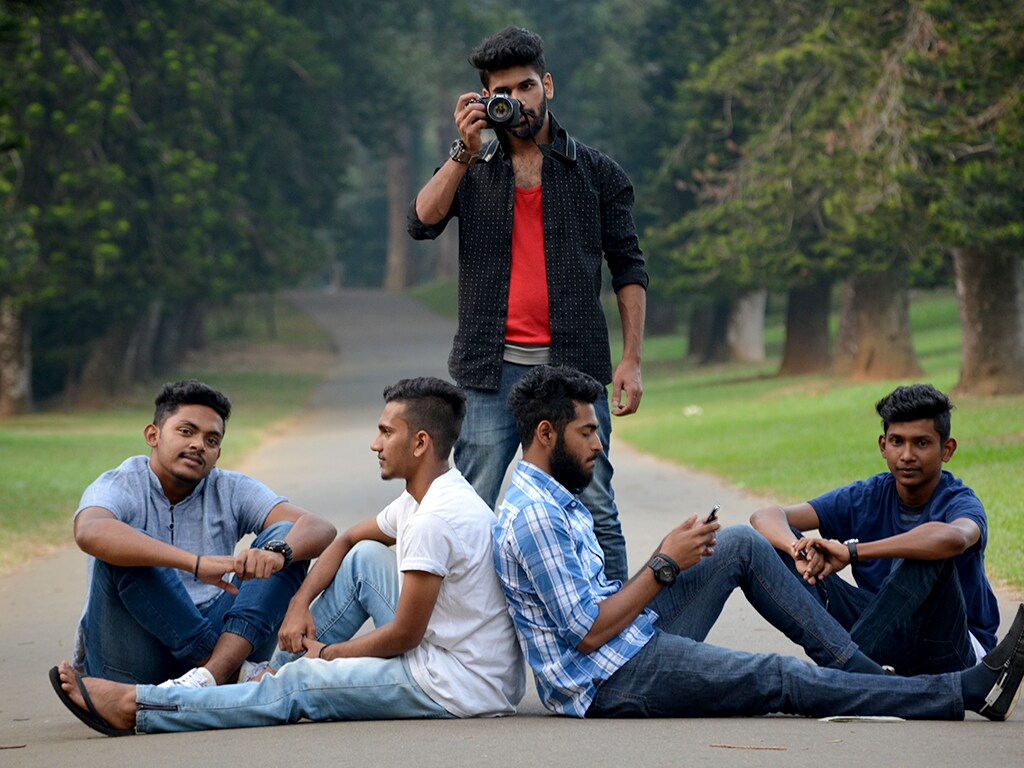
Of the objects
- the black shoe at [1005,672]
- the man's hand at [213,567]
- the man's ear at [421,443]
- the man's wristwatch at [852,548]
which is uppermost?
the man's ear at [421,443]

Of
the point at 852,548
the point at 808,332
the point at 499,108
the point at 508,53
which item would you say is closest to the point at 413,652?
the point at 852,548

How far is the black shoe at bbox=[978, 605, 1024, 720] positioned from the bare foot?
9.37ft

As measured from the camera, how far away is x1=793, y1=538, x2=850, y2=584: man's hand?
18.0 ft

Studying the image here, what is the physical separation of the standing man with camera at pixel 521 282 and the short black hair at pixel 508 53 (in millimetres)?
26

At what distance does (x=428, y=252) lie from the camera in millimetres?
77750

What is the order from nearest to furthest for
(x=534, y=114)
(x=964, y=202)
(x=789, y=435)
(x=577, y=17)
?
(x=534, y=114), (x=964, y=202), (x=789, y=435), (x=577, y=17)

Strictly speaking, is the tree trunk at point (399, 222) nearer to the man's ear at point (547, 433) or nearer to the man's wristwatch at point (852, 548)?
the man's wristwatch at point (852, 548)

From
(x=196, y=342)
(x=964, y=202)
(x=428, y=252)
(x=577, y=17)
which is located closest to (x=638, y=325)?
(x=964, y=202)

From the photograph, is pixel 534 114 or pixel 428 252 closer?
pixel 534 114

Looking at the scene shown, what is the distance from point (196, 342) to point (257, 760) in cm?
3890

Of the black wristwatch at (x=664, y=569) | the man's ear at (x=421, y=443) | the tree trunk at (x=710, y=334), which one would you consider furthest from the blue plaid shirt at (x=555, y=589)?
the tree trunk at (x=710, y=334)

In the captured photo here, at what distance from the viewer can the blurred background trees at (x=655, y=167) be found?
18.6 m

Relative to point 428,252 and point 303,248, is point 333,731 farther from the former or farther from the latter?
point 428,252

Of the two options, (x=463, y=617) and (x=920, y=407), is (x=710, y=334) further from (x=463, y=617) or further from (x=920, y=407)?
(x=463, y=617)
